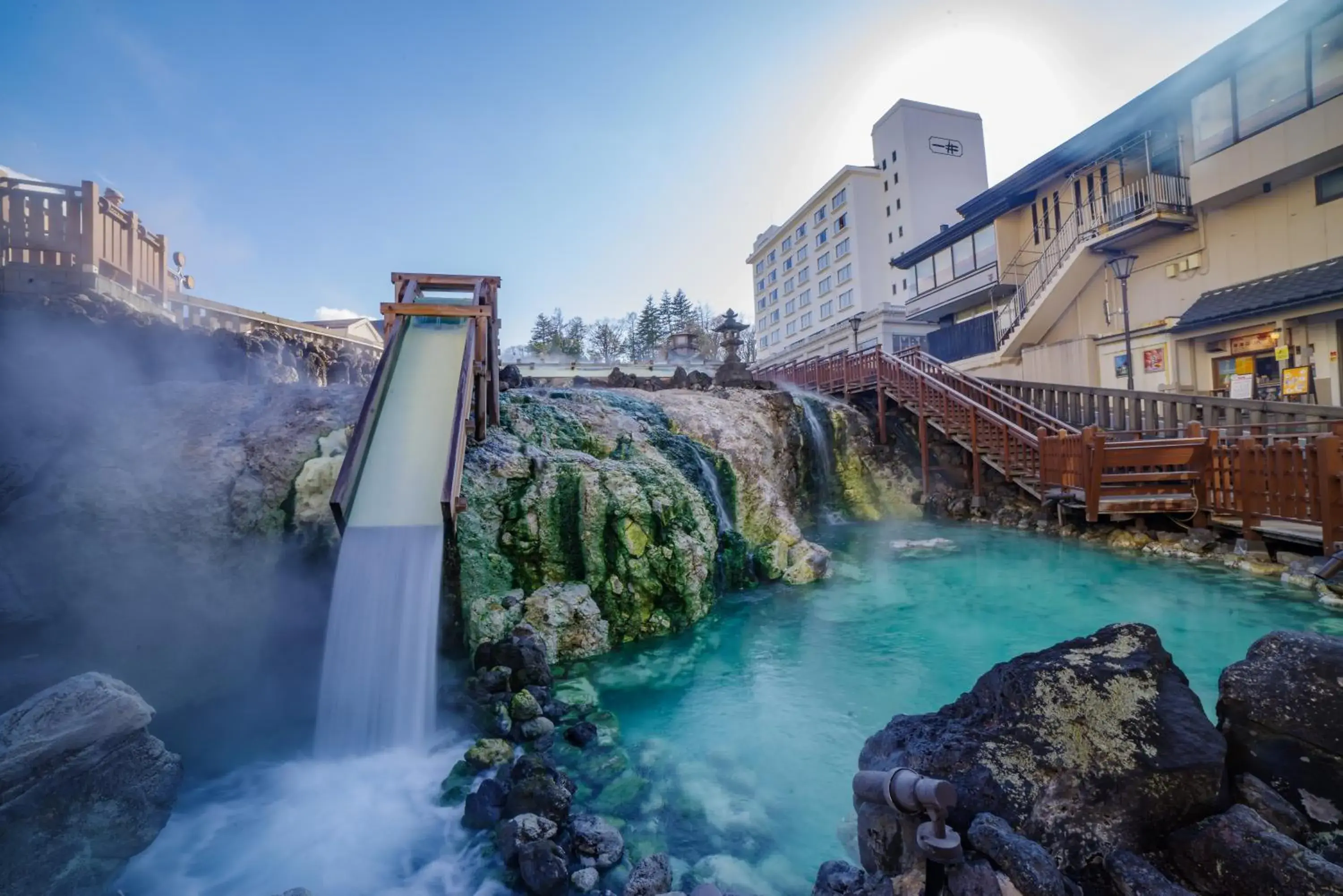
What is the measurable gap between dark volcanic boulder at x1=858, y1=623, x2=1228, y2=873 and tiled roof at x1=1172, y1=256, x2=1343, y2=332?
612 inches

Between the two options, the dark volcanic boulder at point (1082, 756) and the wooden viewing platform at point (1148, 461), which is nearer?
the dark volcanic boulder at point (1082, 756)

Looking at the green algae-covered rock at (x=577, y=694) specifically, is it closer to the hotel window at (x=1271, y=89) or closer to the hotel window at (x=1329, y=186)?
the hotel window at (x=1329, y=186)

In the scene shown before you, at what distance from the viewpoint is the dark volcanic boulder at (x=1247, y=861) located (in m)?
1.96

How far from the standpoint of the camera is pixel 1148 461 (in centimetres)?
945

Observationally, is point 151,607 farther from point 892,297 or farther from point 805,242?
point 805,242

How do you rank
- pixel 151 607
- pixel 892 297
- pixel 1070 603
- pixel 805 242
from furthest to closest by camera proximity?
pixel 805 242, pixel 892 297, pixel 1070 603, pixel 151 607

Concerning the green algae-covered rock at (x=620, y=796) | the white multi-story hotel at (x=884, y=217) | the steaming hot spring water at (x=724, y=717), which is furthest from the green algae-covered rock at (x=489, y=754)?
the white multi-story hotel at (x=884, y=217)

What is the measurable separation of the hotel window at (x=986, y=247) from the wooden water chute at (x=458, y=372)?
2174cm

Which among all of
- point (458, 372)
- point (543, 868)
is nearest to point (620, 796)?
point (543, 868)

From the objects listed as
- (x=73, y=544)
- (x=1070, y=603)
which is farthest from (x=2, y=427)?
(x=1070, y=603)

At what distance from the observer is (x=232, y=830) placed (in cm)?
405

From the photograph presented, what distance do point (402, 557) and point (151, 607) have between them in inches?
135

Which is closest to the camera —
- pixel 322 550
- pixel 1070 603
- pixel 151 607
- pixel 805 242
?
pixel 151 607

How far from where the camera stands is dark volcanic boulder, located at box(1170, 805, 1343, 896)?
1.96 m
